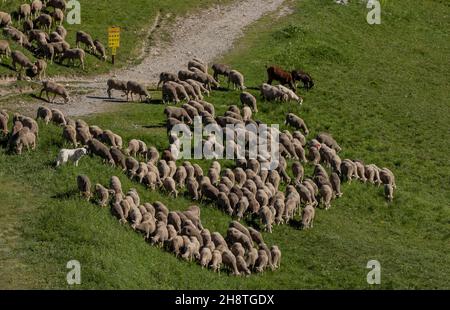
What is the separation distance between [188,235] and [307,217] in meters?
6.07

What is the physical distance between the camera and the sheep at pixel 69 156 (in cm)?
4619

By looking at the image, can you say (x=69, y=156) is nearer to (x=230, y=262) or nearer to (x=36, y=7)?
(x=230, y=262)

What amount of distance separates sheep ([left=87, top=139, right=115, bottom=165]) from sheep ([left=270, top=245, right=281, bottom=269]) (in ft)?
26.0

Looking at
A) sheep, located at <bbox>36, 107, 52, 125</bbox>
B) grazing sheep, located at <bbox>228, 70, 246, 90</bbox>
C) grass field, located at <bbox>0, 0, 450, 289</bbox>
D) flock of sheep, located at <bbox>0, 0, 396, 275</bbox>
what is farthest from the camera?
grazing sheep, located at <bbox>228, 70, 246, 90</bbox>

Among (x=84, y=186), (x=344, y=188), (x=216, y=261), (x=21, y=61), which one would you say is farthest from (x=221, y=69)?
(x=216, y=261)

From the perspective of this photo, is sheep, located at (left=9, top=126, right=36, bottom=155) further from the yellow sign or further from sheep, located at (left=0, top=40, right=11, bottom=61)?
the yellow sign

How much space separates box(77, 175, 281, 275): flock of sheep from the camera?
41.8 metres

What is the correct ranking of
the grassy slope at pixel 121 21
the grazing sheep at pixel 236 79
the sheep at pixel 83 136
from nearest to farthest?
the sheep at pixel 83 136, the grazing sheep at pixel 236 79, the grassy slope at pixel 121 21

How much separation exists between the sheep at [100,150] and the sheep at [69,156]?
0.80 meters

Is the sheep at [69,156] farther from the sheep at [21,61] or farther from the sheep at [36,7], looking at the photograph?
the sheep at [36,7]

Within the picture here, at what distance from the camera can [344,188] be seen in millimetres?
50875

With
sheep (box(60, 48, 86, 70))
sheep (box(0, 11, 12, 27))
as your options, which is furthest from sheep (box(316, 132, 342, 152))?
sheep (box(0, 11, 12, 27))

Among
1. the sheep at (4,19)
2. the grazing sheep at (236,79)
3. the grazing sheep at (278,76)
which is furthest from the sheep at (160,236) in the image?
the sheep at (4,19)
